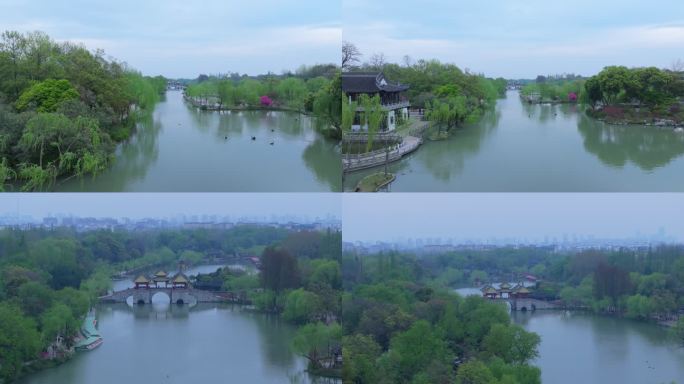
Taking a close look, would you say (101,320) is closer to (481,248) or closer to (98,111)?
(98,111)

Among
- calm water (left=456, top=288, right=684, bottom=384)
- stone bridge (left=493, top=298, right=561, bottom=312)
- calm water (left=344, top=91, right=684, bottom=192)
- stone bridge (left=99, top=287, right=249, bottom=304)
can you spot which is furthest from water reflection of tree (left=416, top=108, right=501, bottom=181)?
stone bridge (left=99, top=287, right=249, bottom=304)

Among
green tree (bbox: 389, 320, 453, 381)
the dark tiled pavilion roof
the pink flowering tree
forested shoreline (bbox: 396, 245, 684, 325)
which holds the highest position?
the dark tiled pavilion roof

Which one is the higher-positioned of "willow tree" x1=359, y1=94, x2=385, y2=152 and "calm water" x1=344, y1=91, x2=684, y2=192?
"willow tree" x1=359, y1=94, x2=385, y2=152

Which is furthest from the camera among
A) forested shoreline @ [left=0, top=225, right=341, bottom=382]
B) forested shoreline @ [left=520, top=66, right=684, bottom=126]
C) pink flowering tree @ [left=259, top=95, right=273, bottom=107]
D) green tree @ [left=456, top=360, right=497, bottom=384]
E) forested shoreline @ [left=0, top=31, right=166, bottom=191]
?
pink flowering tree @ [left=259, top=95, right=273, bottom=107]

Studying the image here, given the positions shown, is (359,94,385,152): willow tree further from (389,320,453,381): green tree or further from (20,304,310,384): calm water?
(20,304,310,384): calm water

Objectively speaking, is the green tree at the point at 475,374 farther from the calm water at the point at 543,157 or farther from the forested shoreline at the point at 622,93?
the forested shoreline at the point at 622,93

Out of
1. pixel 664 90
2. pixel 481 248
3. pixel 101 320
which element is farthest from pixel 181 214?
pixel 664 90

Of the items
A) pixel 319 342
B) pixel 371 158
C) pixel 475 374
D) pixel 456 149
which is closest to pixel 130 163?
pixel 371 158

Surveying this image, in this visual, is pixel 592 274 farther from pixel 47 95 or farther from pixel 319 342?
pixel 47 95
